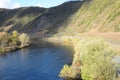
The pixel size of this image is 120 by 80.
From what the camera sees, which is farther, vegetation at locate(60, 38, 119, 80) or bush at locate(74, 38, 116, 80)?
vegetation at locate(60, 38, 119, 80)

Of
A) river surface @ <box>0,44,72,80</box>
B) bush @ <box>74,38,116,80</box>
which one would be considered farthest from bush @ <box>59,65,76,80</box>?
bush @ <box>74,38,116,80</box>

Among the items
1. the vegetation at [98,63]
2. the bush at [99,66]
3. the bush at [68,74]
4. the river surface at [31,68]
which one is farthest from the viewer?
the river surface at [31,68]

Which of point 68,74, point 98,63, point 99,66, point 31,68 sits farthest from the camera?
point 31,68

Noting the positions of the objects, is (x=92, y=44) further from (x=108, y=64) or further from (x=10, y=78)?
(x=10, y=78)

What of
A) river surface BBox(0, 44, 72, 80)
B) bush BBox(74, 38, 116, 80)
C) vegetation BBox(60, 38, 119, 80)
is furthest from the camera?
river surface BBox(0, 44, 72, 80)

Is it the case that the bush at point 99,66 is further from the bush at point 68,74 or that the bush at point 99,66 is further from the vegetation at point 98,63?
the bush at point 68,74

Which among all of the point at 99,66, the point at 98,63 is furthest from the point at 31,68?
the point at 99,66

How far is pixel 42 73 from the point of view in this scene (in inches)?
A: 4045

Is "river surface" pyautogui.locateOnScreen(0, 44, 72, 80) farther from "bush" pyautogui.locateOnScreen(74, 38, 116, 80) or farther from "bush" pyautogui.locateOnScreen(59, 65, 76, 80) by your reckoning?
"bush" pyautogui.locateOnScreen(74, 38, 116, 80)

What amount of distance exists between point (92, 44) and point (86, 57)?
6957 mm

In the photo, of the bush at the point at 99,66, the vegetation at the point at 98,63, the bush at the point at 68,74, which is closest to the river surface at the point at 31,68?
the bush at the point at 68,74

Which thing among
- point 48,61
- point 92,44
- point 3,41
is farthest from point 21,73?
point 3,41

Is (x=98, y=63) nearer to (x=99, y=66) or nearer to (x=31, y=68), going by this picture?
(x=99, y=66)

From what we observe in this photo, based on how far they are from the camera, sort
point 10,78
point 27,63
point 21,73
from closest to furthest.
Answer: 1. point 10,78
2. point 21,73
3. point 27,63
